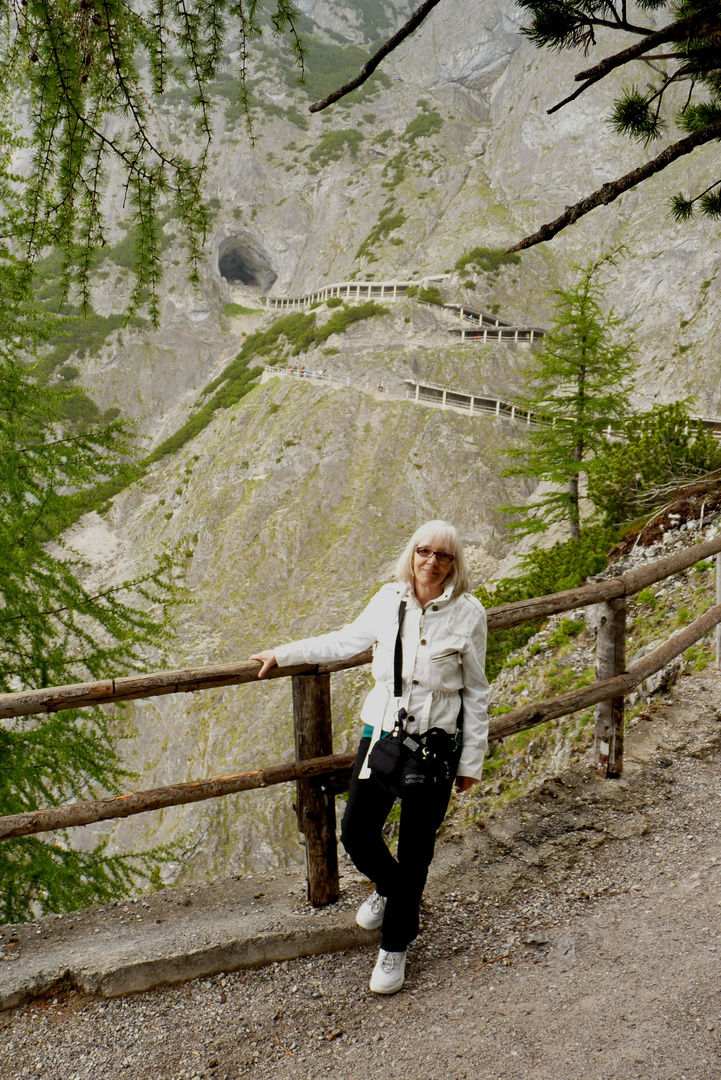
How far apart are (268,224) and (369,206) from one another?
14.6 meters

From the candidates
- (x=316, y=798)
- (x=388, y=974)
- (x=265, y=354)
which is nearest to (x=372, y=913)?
(x=388, y=974)

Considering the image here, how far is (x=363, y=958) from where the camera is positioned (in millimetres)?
3377

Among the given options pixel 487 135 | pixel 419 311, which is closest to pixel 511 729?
pixel 419 311

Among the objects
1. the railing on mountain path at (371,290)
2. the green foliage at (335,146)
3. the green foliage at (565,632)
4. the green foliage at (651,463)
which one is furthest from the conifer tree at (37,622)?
the green foliage at (335,146)

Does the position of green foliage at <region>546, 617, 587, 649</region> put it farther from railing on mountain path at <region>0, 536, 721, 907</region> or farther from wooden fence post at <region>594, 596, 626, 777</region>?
railing on mountain path at <region>0, 536, 721, 907</region>

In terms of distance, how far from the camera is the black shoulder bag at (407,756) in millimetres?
2857

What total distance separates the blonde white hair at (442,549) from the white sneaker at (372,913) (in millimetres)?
1784

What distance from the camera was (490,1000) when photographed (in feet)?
9.79

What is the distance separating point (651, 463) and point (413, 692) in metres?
13.4

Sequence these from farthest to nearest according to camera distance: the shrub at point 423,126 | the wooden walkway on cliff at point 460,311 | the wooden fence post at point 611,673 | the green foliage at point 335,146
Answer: the green foliage at point 335,146 → the shrub at point 423,126 → the wooden walkway on cliff at point 460,311 → the wooden fence post at point 611,673

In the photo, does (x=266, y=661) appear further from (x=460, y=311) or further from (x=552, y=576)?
(x=460, y=311)

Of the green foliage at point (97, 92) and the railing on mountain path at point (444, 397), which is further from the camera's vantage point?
the railing on mountain path at point (444, 397)

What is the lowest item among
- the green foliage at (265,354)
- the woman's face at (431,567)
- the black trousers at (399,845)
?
the black trousers at (399,845)

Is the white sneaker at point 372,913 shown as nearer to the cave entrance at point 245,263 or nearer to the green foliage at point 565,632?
the green foliage at point 565,632
